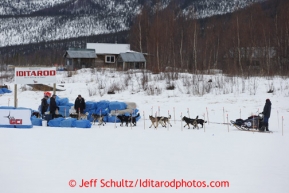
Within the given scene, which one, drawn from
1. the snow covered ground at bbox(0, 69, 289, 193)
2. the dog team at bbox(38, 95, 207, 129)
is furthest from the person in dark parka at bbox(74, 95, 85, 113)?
the snow covered ground at bbox(0, 69, 289, 193)

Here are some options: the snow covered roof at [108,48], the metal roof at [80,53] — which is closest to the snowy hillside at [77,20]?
the snow covered roof at [108,48]

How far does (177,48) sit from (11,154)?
1516 inches

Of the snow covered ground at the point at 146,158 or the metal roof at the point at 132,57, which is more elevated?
the metal roof at the point at 132,57

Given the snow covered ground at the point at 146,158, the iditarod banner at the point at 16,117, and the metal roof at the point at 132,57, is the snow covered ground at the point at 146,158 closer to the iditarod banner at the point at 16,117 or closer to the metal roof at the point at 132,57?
the iditarod banner at the point at 16,117

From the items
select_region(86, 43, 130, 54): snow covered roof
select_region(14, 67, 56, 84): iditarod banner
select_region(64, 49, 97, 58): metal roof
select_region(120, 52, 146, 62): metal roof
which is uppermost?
select_region(86, 43, 130, 54): snow covered roof

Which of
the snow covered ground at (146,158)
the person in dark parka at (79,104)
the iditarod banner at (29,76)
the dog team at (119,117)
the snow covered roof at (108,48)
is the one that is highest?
the snow covered roof at (108,48)

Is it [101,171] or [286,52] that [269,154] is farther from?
[286,52]

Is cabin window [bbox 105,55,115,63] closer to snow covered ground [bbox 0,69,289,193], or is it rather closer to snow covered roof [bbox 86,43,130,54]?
snow covered roof [bbox 86,43,130,54]

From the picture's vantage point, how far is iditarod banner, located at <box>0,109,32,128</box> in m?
16.2

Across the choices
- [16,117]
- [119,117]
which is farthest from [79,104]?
[16,117]

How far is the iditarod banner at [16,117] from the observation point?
16.2m

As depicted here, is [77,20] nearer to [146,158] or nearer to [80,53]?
[80,53]

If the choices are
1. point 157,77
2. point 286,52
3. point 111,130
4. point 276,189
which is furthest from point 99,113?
point 286,52

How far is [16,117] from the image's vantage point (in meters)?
16.2
